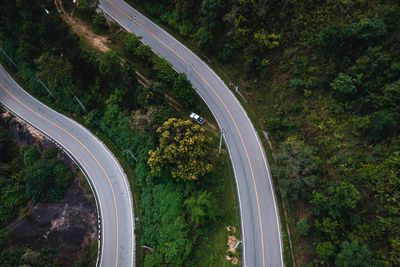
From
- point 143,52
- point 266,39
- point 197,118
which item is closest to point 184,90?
point 197,118

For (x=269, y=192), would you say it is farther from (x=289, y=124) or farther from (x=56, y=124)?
(x=56, y=124)

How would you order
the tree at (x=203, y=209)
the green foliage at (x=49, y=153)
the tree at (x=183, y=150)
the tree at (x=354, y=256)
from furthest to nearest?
the green foliage at (x=49, y=153), the tree at (x=183, y=150), the tree at (x=203, y=209), the tree at (x=354, y=256)

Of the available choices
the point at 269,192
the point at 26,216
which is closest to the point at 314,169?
the point at 269,192

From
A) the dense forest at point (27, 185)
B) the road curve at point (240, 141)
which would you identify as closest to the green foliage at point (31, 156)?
the dense forest at point (27, 185)

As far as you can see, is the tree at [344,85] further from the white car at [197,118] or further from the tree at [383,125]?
the white car at [197,118]

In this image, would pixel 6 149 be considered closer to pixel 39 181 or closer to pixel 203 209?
pixel 39 181

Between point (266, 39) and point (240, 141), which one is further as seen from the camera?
point (266, 39)
